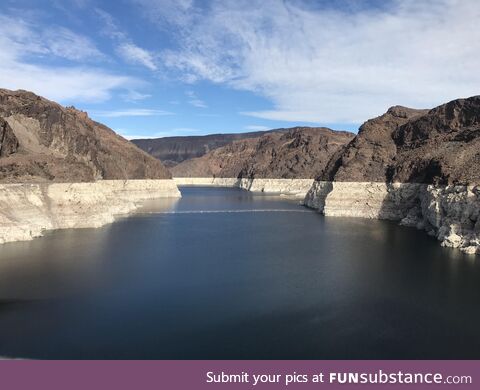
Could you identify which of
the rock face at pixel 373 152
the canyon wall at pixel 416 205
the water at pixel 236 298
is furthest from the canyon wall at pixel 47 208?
the rock face at pixel 373 152

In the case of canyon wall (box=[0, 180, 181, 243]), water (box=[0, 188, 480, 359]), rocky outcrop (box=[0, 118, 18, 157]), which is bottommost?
water (box=[0, 188, 480, 359])

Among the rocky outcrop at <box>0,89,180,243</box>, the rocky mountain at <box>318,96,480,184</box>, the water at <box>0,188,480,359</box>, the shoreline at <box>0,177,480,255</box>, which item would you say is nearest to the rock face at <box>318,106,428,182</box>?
the rocky mountain at <box>318,96,480,184</box>

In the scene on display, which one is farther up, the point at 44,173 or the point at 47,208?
the point at 44,173

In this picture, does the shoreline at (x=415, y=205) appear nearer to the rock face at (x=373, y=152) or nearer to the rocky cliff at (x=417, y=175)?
the rocky cliff at (x=417, y=175)

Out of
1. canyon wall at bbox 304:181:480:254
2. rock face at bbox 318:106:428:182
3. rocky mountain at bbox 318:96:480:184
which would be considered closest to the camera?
canyon wall at bbox 304:181:480:254

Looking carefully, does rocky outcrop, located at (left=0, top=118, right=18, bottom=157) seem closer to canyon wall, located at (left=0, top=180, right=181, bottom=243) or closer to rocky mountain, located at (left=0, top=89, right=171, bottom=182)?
rocky mountain, located at (left=0, top=89, right=171, bottom=182)

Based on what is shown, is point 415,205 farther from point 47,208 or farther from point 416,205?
point 47,208

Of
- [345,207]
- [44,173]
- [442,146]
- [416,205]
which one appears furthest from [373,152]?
[44,173]
